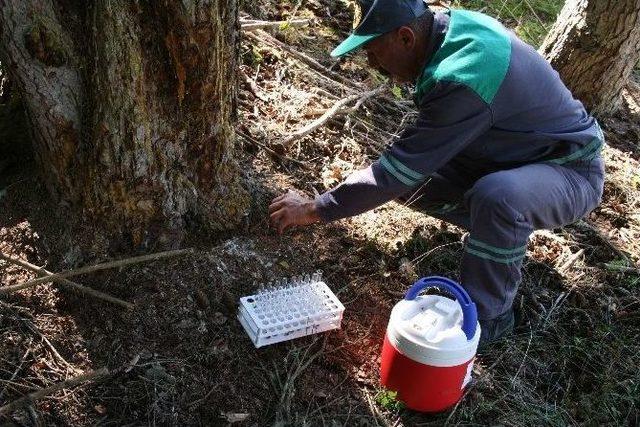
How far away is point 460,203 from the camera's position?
2818 millimetres

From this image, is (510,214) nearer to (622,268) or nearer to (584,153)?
(584,153)

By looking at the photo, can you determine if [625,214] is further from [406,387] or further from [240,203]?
[240,203]

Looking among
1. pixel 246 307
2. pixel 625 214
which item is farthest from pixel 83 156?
pixel 625 214

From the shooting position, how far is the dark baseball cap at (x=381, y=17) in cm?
208

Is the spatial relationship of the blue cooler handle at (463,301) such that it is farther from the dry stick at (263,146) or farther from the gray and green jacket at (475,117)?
the dry stick at (263,146)

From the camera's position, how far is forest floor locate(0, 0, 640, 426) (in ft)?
6.50

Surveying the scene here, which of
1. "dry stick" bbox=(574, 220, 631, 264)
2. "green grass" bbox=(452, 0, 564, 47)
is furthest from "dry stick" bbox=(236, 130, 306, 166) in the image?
"green grass" bbox=(452, 0, 564, 47)

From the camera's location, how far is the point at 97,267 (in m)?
2.04

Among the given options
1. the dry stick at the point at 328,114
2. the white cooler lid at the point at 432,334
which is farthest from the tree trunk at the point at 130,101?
the white cooler lid at the point at 432,334

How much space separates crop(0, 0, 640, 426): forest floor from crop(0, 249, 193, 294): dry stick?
0.04 meters

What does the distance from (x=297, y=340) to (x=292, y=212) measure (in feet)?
1.62

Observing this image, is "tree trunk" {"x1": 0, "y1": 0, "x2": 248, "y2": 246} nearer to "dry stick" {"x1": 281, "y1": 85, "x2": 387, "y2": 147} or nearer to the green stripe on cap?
the green stripe on cap

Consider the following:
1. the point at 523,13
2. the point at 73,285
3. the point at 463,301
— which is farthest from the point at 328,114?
the point at 523,13

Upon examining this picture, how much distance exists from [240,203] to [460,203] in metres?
1.04
